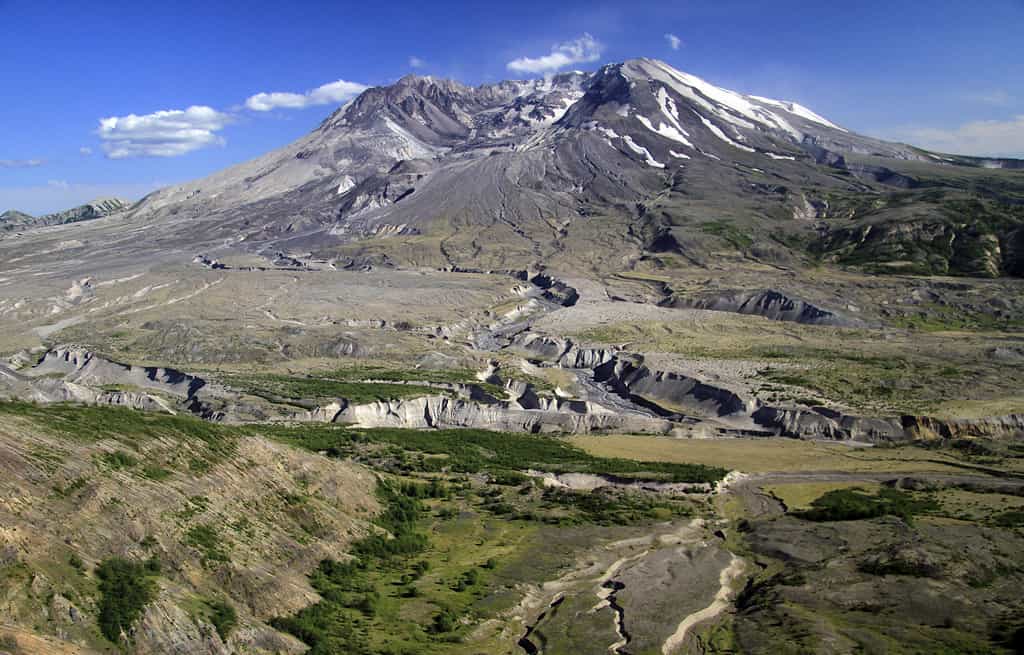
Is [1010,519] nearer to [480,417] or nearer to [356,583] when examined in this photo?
[356,583]

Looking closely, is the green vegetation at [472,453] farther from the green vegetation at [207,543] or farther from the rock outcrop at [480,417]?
the green vegetation at [207,543]

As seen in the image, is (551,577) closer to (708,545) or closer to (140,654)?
Result: (708,545)

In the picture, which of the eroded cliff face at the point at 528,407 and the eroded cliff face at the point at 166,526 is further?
the eroded cliff face at the point at 528,407

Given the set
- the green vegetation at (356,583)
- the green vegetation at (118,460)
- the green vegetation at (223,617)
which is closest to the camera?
the green vegetation at (223,617)

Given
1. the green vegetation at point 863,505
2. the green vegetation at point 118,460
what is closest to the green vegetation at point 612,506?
the green vegetation at point 863,505

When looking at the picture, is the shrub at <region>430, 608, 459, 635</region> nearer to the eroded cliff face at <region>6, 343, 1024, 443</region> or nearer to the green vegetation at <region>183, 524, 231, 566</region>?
the green vegetation at <region>183, 524, 231, 566</region>

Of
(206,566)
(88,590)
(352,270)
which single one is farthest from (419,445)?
(352,270)

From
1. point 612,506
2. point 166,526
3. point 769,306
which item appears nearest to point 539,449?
point 612,506
